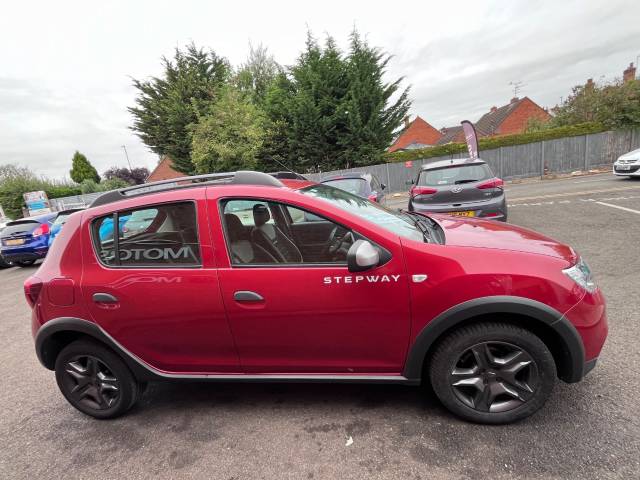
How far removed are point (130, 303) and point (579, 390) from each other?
3134 millimetres

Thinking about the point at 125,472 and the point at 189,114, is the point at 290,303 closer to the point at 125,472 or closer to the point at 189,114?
the point at 125,472

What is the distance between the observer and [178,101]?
21.1 metres

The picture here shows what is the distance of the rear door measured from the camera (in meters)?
2.25

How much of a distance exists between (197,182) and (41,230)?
924 cm

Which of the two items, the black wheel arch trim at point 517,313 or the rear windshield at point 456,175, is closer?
the black wheel arch trim at point 517,313

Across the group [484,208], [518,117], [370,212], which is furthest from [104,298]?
[518,117]

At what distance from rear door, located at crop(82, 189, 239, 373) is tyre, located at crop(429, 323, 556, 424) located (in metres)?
1.39

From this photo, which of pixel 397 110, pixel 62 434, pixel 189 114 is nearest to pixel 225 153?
pixel 189 114

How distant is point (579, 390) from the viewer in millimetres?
2381

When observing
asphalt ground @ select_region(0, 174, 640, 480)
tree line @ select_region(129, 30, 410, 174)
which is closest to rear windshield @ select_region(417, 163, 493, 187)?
asphalt ground @ select_region(0, 174, 640, 480)

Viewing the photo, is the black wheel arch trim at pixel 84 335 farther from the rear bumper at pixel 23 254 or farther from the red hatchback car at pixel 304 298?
the rear bumper at pixel 23 254

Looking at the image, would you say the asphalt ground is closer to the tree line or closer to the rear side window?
the rear side window

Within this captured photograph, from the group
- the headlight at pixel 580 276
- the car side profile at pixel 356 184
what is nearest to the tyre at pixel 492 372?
the headlight at pixel 580 276

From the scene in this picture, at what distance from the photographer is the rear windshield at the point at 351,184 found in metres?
7.52
